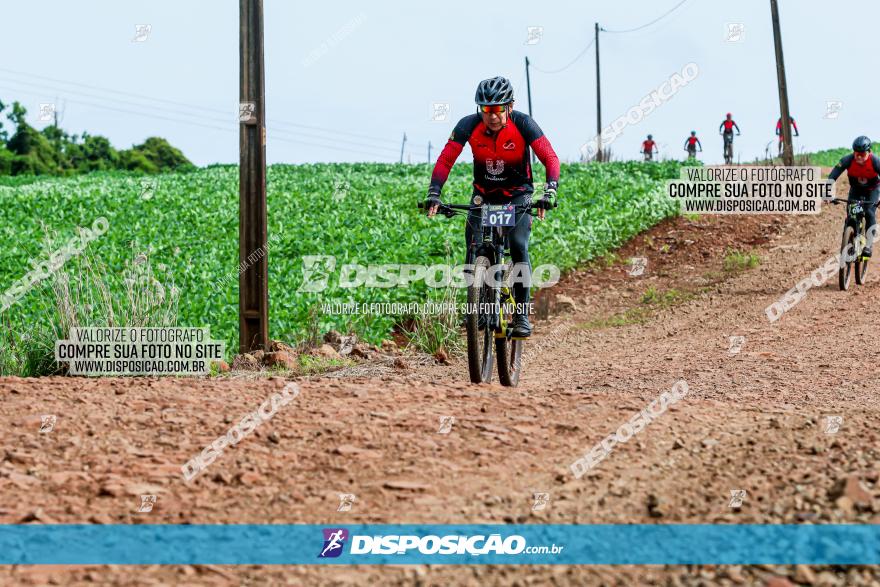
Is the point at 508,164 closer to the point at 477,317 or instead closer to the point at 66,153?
the point at 477,317

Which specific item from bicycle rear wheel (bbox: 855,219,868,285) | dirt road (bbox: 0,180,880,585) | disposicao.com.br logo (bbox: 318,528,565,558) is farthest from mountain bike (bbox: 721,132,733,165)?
disposicao.com.br logo (bbox: 318,528,565,558)

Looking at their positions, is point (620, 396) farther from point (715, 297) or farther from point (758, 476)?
point (715, 297)

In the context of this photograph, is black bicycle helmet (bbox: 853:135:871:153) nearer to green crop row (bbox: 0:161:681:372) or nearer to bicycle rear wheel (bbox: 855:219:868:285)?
bicycle rear wheel (bbox: 855:219:868:285)

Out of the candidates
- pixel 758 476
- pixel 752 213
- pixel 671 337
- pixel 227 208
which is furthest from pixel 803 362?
pixel 227 208

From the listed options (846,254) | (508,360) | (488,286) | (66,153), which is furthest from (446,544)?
(66,153)

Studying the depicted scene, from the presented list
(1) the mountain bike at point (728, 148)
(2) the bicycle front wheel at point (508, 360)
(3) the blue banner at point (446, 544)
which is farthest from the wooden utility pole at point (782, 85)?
(3) the blue banner at point (446, 544)

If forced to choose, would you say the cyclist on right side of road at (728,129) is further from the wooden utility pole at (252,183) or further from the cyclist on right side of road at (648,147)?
the wooden utility pole at (252,183)

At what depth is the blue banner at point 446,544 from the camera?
4133mm

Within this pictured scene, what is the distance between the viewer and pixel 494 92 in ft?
25.6

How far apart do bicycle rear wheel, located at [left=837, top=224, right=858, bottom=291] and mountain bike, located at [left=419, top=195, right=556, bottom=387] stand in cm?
926

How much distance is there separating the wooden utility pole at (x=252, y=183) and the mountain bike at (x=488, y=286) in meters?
3.69

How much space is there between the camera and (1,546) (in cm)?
444

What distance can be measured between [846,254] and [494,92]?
33.3 feet

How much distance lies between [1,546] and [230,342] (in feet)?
32.3
